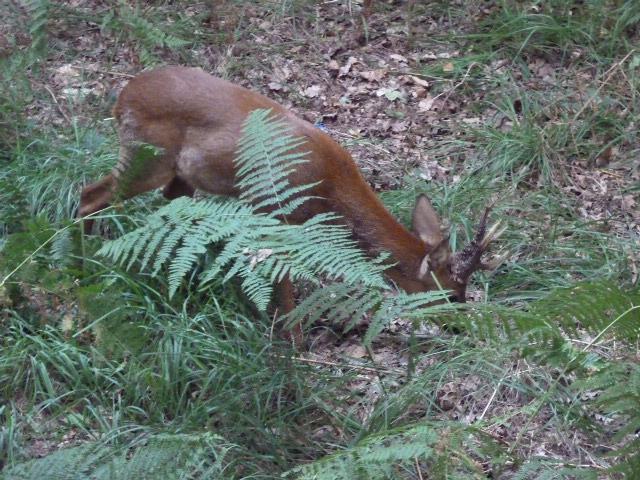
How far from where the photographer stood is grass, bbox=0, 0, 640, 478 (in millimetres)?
5020

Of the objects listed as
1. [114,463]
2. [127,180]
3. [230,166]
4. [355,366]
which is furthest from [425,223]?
[114,463]

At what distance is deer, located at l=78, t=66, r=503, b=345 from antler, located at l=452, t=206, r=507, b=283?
0.21 ft

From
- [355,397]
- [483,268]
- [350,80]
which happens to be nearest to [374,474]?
[355,397]

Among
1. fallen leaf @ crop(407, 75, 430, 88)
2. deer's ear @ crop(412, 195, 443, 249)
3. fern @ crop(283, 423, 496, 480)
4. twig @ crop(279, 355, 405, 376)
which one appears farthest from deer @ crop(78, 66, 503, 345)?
fallen leaf @ crop(407, 75, 430, 88)

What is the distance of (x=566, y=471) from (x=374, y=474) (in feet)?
2.48

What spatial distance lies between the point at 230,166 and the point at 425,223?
1418 mm

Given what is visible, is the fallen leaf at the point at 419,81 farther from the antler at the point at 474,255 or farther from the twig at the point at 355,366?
the twig at the point at 355,366

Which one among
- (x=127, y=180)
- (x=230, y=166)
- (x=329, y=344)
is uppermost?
(x=127, y=180)

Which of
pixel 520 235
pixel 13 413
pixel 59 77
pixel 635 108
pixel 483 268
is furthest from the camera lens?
pixel 59 77

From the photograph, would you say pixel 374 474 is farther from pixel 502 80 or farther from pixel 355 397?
pixel 502 80

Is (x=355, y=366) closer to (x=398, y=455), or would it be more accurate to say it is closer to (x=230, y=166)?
(x=230, y=166)

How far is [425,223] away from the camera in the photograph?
23.3 ft

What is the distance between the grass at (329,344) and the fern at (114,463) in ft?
1.90

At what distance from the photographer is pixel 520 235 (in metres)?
7.69
